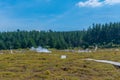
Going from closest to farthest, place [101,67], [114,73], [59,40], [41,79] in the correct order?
[41,79] < [114,73] < [101,67] < [59,40]

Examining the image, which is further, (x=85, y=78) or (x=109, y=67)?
(x=109, y=67)

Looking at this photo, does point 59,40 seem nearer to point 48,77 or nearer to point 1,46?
point 1,46

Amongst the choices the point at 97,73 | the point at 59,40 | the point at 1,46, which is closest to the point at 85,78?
the point at 97,73

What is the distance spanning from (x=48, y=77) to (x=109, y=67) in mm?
14819

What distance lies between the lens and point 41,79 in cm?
4519

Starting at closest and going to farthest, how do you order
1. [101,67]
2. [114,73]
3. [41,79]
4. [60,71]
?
[41,79], [114,73], [60,71], [101,67]

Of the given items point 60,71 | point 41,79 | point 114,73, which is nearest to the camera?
point 41,79

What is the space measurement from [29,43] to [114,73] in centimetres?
15122

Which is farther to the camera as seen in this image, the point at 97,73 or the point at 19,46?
the point at 19,46

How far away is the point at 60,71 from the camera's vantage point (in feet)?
174

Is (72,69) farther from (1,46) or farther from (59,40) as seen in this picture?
(1,46)

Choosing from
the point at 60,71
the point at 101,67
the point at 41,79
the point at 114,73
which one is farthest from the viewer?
the point at 101,67

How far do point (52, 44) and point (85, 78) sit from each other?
491 ft

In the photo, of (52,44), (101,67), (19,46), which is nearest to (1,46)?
(19,46)
